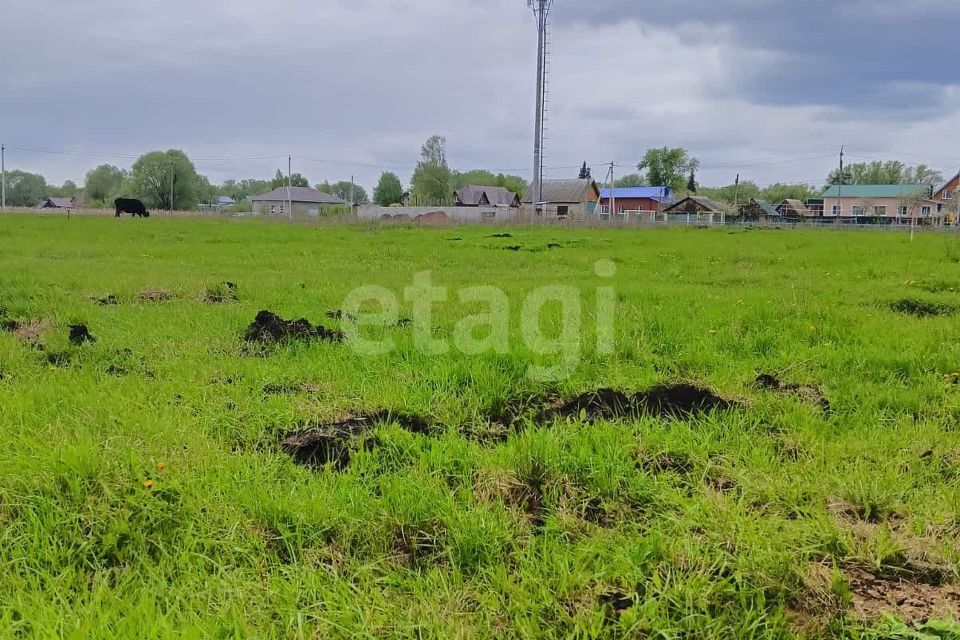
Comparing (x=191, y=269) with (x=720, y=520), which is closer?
(x=720, y=520)

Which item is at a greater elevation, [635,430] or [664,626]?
[635,430]

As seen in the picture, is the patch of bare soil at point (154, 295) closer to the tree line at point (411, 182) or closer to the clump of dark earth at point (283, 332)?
the clump of dark earth at point (283, 332)

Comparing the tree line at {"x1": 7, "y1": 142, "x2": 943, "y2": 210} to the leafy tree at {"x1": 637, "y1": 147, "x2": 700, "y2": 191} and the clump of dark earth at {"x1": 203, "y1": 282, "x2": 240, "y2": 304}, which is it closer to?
the leafy tree at {"x1": 637, "y1": 147, "x2": 700, "y2": 191}

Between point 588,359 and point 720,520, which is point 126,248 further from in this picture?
point 720,520

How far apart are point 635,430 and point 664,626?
1502 mm

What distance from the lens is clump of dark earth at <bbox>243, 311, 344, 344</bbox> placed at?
5.35m

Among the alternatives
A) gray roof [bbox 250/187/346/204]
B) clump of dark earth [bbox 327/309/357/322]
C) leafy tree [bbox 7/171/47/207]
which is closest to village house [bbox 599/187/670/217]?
gray roof [bbox 250/187/346/204]

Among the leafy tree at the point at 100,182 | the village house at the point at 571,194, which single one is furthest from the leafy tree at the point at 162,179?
the village house at the point at 571,194

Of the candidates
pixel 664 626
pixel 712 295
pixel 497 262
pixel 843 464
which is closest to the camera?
pixel 664 626

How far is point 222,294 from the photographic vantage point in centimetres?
813

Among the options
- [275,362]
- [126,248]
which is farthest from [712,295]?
[126,248]

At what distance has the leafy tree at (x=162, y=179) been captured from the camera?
2778 inches

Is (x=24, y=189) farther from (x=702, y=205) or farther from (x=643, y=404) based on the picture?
(x=643, y=404)

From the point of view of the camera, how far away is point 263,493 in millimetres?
2621
